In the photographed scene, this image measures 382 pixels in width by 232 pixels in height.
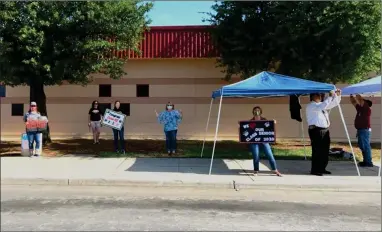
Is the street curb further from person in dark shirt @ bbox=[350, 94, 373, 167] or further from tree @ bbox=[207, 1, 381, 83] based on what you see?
tree @ bbox=[207, 1, 381, 83]

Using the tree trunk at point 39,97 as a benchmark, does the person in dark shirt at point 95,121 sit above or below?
below

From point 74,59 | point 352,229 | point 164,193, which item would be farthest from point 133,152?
point 352,229

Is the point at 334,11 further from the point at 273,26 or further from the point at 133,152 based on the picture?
the point at 133,152

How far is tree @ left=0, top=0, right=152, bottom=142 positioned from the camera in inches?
513

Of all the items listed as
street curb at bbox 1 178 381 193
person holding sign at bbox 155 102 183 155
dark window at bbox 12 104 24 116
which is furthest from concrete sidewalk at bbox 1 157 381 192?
dark window at bbox 12 104 24 116

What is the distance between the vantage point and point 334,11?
1319cm

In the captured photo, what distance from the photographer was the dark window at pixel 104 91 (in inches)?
749

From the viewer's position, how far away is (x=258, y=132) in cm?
1040

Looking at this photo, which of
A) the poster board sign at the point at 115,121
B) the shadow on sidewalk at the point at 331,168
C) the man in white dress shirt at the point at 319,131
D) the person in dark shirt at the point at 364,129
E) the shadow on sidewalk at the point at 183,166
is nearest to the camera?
the man in white dress shirt at the point at 319,131

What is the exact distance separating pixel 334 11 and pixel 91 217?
403 inches

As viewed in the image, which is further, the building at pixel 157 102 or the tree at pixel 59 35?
the building at pixel 157 102

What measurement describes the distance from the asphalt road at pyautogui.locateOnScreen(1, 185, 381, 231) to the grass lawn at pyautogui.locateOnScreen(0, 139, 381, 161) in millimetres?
4750

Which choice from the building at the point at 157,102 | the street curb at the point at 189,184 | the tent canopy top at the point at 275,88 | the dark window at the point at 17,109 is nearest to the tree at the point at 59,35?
the building at the point at 157,102

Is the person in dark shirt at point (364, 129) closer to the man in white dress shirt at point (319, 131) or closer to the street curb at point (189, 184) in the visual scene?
the man in white dress shirt at point (319, 131)
